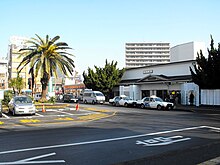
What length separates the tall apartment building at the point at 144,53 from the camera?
142m

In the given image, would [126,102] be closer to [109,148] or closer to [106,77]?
[106,77]

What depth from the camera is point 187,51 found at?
209 ft

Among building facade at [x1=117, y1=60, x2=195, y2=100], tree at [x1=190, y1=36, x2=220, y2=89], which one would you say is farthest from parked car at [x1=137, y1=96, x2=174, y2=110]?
building facade at [x1=117, y1=60, x2=195, y2=100]

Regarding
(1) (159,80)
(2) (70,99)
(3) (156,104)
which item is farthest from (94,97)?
(3) (156,104)

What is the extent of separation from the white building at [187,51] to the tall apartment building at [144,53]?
73.2 metres

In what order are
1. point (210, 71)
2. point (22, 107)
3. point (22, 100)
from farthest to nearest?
point (210, 71) < point (22, 100) < point (22, 107)

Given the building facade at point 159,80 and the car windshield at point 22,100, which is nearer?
the car windshield at point 22,100

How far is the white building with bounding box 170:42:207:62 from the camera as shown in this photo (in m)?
61.4

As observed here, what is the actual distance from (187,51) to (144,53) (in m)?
80.2

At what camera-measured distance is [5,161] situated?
713cm

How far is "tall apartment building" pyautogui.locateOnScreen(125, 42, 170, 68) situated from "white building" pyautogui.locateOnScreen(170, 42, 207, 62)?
73219 mm

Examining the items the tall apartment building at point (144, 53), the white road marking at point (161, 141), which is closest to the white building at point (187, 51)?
the white road marking at point (161, 141)

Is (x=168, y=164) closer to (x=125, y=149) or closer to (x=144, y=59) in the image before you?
(x=125, y=149)

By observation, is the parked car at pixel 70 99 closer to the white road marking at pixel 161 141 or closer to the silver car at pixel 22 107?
the silver car at pixel 22 107
